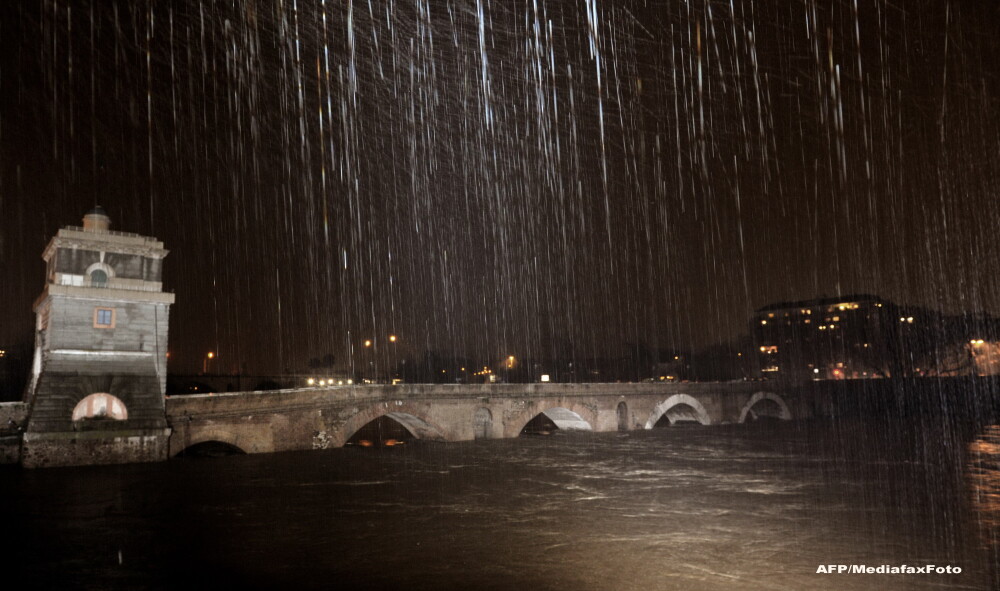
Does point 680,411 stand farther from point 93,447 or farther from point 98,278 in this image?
point 98,278

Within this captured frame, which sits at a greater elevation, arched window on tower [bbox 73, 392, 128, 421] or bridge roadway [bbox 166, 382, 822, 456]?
arched window on tower [bbox 73, 392, 128, 421]

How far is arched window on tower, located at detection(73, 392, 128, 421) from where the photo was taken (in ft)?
77.7

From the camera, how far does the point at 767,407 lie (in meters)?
66.5

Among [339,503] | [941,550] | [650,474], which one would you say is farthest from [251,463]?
[941,550]

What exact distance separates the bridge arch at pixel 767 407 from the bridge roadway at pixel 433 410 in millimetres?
1806

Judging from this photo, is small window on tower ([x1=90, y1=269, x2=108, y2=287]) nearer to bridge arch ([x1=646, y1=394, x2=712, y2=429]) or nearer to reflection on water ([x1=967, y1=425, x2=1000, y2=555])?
reflection on water ([x1=967, y1=425, x2=1000, y2=555])

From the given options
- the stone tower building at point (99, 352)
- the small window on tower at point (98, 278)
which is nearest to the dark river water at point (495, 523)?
the stone tower building at point (99, 352)

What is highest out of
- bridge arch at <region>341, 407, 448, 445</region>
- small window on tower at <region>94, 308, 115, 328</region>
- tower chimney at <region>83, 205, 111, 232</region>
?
tower chimney at <region>83, 205, 111, 232</region>

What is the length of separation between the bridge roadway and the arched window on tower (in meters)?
1.72

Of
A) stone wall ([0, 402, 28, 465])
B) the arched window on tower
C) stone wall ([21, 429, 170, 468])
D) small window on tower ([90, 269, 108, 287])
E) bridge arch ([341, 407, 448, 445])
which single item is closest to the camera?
stone wall ([21, 429, 170, 468])

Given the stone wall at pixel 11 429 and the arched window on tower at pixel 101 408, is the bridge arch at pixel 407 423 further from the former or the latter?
the stone wall at pixel 11 429

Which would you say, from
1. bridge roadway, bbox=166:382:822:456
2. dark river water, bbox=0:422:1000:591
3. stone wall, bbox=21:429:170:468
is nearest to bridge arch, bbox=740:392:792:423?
bridge roadway, bbox=166:382:822:456

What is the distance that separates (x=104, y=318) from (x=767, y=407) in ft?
205

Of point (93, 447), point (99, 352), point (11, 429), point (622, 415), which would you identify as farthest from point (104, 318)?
point (622, 415)
